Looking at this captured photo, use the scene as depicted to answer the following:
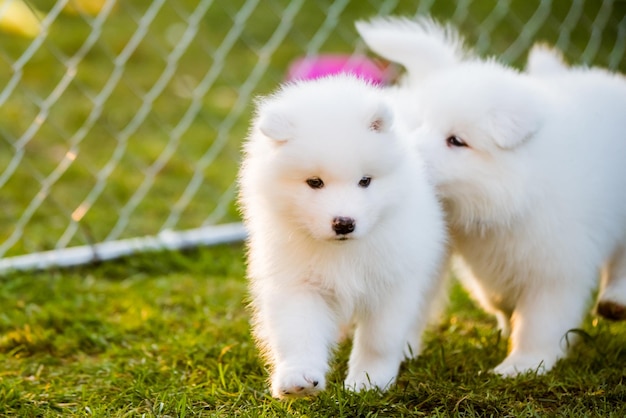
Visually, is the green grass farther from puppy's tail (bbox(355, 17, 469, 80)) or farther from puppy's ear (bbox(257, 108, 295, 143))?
puppy's tail (bbox(355, 17, 469, 80))

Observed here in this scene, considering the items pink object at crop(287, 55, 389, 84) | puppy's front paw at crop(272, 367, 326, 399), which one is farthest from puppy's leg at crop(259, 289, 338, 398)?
pink object at crop(287, 55, 389, 84)

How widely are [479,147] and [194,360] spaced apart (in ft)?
3.33

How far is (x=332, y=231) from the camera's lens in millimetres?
2295

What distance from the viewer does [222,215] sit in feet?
13.9

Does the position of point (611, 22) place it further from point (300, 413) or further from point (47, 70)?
point (300, 413)

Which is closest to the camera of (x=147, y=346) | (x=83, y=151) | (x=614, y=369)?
(x=614, y=369)

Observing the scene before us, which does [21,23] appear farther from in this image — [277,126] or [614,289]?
[614,289]

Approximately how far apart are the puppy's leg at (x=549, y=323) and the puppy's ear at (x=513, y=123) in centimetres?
44

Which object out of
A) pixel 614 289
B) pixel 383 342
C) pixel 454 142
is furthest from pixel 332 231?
pixel 614 289

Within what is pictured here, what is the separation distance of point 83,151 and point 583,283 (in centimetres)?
292

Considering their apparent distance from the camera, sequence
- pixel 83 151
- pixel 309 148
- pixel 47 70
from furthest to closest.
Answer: pixel 47 70
pixel 83 151
pixel 309 148

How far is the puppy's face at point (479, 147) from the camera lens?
8.86 feet

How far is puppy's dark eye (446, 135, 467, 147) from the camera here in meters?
2.75

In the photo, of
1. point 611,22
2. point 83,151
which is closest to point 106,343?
point 83,151
